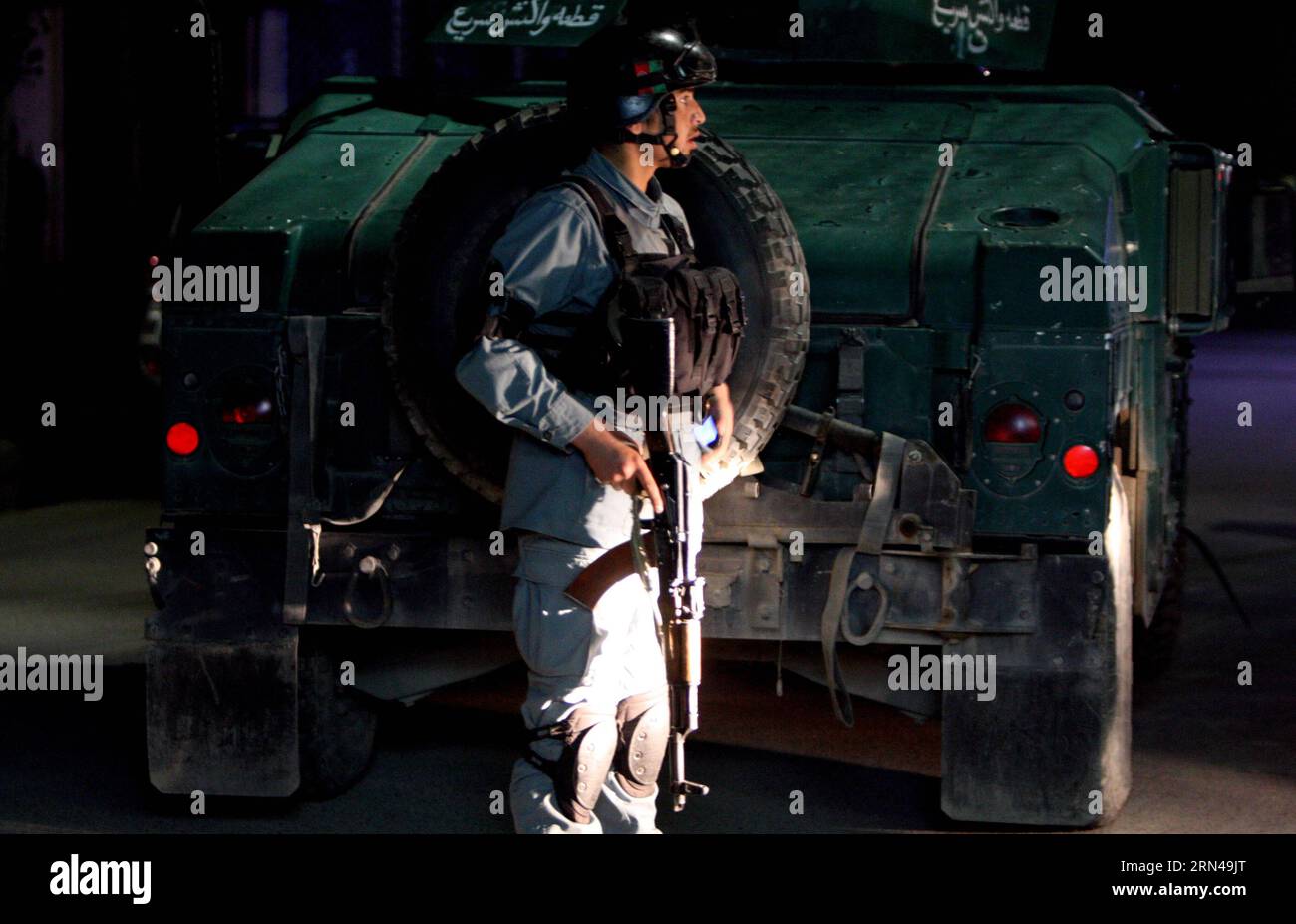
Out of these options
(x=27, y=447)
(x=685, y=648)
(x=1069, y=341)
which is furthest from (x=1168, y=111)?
(x=27, y=447)

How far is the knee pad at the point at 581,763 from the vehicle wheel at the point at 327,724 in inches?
50.0

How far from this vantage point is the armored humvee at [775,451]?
18.1 feet

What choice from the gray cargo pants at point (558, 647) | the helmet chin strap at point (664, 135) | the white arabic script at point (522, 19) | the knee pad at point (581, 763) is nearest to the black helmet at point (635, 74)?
the helmet chin strap at point (664, 135)

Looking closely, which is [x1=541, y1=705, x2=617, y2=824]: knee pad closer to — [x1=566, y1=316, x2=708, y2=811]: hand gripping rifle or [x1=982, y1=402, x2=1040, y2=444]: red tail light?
[x1=566, y1=316, x2=708, y2=811]: hand gripping rifle

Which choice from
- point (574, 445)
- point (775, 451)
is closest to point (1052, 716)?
point (775, 451)

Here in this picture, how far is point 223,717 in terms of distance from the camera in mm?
5996

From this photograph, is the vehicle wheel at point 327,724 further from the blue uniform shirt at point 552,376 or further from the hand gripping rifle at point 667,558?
the hand gripping rifle at point 667,558

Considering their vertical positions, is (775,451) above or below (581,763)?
above

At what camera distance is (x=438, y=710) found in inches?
298

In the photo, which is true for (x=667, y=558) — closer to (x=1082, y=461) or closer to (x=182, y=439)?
(x=1082, y=461)

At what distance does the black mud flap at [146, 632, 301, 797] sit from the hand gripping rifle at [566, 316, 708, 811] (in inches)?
51.4

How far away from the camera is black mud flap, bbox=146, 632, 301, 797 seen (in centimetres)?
595

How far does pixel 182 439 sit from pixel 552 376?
1502mm
